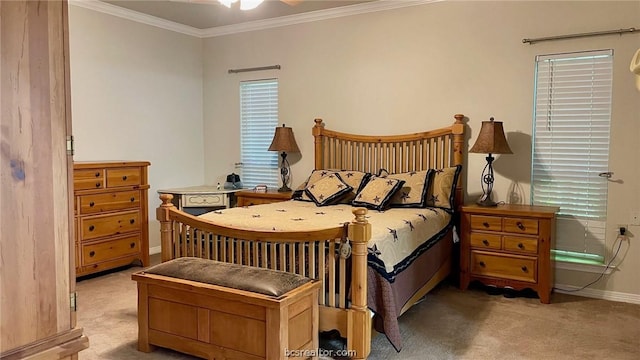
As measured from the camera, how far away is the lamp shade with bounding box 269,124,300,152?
531 cm

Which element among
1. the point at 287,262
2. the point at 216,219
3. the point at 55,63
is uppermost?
the point at 55,63

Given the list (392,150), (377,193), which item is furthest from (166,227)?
(392,150)

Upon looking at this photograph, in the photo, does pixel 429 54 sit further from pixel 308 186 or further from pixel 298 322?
pixel 298 322

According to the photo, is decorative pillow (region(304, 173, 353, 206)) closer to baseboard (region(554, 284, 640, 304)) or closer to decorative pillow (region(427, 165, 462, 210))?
decorative pillow (region(427, 165, 462, 210))

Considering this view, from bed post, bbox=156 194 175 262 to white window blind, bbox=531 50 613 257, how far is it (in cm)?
299

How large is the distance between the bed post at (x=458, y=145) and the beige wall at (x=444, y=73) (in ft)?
0.33

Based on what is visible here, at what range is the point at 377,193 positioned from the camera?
416 cm

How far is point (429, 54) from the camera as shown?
468 cm

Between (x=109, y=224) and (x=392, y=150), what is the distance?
276cm

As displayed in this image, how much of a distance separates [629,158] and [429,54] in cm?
189

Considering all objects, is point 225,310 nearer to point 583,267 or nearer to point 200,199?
point 200,199

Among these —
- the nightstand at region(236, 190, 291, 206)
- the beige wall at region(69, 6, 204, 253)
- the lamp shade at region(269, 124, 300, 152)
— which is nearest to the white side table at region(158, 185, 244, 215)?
the nightstand at region(236, 190, 291, 206)

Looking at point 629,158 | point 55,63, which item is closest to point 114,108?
point 55,63

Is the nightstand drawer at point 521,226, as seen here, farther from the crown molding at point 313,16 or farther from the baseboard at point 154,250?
the baseboard at point 154,250
